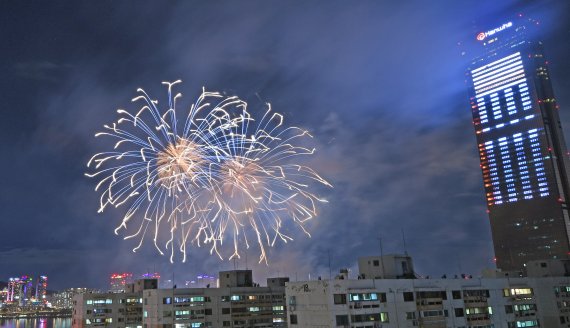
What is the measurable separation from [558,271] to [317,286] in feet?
189

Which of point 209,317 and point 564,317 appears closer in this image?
point 564,317

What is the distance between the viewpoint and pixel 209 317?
109250mm

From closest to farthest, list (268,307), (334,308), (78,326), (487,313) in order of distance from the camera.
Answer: (334,308) → (487,313) → (268,307) → (78,326)

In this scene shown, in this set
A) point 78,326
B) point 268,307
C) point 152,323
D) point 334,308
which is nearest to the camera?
point 334,308

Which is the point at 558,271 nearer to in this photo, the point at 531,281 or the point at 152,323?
the point at 531,281

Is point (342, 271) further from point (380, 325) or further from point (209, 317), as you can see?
point (209, 317)

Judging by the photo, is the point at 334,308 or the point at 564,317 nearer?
the point at 334,308

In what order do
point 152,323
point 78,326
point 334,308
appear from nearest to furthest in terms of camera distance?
1. point 334,308
2. point 152,323
3. point 78,326

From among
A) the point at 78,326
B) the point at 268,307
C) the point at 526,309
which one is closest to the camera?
the point at 526,309

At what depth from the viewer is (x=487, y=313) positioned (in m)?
74.5

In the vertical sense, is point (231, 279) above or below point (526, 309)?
above

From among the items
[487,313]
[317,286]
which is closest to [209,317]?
[317,286]

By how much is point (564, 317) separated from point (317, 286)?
155 ft

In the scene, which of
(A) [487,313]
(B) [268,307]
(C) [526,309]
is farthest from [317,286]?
(B) [268,307]
